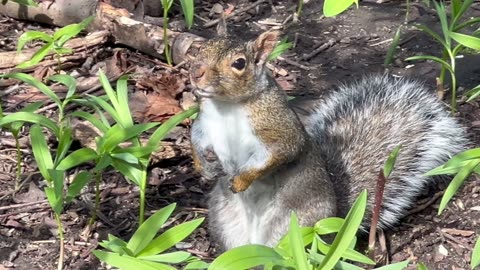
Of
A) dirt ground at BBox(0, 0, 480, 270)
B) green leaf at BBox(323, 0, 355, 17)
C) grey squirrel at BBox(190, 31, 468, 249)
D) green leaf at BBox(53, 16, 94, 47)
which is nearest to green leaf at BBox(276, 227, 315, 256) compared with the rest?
grey squirrel at BBox(190, 31, 468, 249)

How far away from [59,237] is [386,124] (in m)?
1.26

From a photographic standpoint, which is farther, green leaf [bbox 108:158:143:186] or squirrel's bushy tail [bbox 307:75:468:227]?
squirrel's bushy tail [bbox 307:75:468:227]

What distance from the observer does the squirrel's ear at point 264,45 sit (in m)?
2.84

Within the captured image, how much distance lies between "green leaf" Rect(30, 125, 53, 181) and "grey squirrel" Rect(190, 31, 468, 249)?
18.7 inches

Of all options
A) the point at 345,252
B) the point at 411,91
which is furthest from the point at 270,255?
the point at 411,91

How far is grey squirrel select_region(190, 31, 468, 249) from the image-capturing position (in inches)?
112

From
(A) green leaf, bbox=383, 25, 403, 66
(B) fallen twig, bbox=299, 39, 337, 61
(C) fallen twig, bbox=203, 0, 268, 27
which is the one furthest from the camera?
(C) fallen twig, bbox=203, 0, 268, 27

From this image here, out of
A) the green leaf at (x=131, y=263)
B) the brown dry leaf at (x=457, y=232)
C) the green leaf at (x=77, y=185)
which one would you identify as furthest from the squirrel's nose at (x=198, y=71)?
the brown dry leaf at (x=457, y=232)

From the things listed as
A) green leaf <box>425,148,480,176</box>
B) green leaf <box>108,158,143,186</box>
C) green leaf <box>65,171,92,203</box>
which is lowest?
green leaf <box>65,171,92,203</box>

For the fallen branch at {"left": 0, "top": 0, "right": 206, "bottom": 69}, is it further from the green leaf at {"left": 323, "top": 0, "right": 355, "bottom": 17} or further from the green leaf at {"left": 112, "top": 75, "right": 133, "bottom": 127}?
the green leaf at {"left": 323, "top": 0, "right": 355, "bottom": 17}

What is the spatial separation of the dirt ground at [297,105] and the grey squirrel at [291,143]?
161 millimetres

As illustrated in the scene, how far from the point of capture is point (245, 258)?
227 cm

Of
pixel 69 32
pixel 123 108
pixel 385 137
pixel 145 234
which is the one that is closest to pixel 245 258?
pixel 145 234

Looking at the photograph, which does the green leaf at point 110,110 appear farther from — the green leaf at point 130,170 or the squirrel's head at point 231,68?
the squirrel's head at point 231,68
